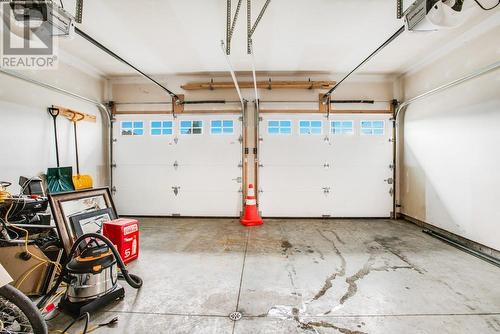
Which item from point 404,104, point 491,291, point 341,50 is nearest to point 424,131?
point 404,104

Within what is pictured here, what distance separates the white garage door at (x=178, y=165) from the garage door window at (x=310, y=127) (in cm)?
131

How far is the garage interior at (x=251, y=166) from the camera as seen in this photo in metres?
1.69

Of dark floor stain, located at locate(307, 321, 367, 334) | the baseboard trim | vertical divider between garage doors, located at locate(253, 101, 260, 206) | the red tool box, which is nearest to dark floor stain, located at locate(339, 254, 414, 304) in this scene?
dark floor stain, located at locate(307, 321, 367, 334)

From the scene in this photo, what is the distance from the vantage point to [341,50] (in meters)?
3.45

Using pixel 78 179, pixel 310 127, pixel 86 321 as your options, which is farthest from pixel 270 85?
pixel 86 321

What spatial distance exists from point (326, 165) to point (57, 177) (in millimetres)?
4658

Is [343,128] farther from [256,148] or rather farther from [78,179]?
[78,179]

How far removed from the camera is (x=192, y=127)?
448 cm

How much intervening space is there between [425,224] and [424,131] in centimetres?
162

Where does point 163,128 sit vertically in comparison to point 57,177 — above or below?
above

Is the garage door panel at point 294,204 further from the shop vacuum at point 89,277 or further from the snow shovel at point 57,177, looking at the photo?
the snow shovel at point 57,177

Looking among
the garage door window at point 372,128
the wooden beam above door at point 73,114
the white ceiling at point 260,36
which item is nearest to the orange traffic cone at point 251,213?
the white ceiling at point 260,36

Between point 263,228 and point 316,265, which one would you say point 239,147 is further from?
point 316,265

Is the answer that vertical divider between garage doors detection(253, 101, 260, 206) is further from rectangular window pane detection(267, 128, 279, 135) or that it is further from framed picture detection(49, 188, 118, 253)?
framed picture detection(49, 188, 118, 253)
